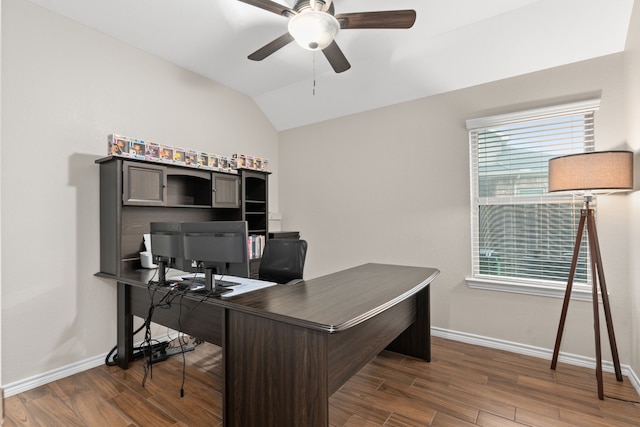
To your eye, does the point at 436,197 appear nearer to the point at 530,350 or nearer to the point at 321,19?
the point at 530,350

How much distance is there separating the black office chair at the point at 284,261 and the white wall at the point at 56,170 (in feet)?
4.48

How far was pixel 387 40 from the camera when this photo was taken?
3.12 m

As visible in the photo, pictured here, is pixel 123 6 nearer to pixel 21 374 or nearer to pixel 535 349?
pixel 21 374

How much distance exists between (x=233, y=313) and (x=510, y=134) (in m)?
2.89

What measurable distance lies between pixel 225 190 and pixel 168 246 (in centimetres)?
136

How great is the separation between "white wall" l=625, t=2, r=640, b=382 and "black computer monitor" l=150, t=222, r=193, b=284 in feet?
10.5

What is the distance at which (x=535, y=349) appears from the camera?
9.82ft

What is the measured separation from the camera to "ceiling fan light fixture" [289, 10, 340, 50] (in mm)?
2049

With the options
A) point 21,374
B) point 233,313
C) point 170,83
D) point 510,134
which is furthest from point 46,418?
point 510,134

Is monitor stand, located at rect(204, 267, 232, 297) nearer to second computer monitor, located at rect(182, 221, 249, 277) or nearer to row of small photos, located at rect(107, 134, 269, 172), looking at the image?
second computer monitor, located at rect(182, 221, 249, 277)

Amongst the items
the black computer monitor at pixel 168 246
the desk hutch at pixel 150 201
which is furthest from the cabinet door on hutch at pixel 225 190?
the black computer monitor at pixel 168 246

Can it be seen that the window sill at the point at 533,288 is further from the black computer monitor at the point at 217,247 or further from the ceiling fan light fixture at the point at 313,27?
the ceiling fan light fixture at the point at 313,27

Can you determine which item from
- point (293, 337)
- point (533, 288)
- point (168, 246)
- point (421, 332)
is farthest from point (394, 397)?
point (168, 246)

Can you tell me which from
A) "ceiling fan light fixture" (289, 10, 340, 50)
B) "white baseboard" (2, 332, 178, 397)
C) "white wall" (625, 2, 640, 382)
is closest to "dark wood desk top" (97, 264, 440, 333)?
"white baseboard" (2, 332, 178, 397)
